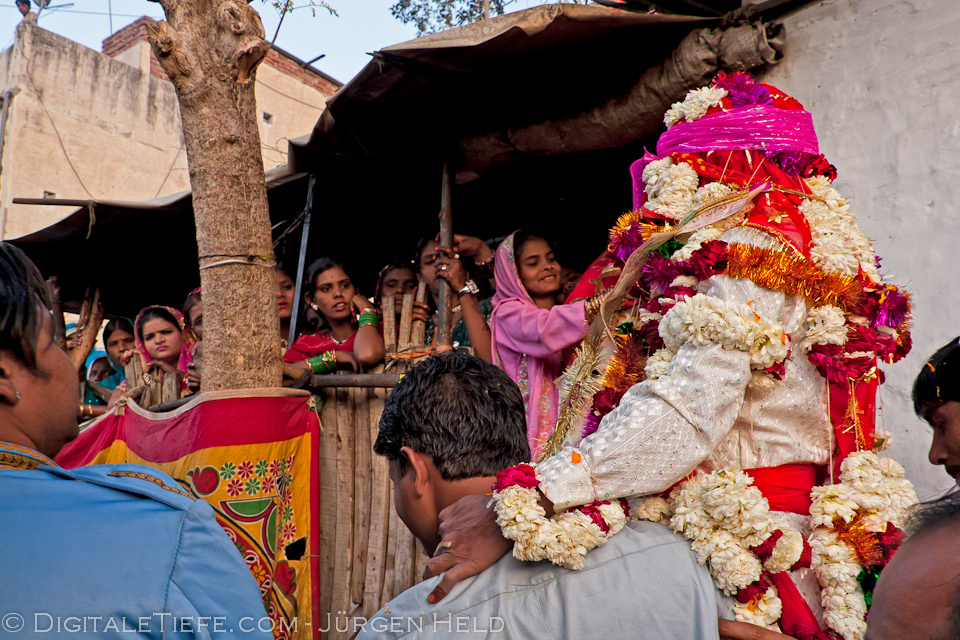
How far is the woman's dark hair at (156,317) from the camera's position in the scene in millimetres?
5707

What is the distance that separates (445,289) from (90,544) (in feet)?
10.8

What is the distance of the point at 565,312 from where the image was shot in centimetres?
365

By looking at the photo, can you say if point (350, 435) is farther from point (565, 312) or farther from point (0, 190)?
point (0, 190)

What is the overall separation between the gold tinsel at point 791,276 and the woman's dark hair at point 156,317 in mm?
4800

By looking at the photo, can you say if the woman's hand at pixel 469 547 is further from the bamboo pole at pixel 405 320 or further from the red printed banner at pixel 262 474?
the bamboo pole at pixel 405 320

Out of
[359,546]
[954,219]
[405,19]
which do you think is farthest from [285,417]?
[405,19]

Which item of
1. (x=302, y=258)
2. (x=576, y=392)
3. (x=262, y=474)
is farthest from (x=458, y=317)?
(x=576, y=392)

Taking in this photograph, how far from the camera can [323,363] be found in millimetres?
4578

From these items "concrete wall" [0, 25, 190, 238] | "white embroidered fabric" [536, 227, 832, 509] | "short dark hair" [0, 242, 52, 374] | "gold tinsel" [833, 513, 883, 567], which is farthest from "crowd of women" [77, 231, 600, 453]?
"concrete wall" [0, 25, 190, 238]

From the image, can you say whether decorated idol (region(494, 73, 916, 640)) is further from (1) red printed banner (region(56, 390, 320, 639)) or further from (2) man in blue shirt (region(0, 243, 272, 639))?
(1) red printed banner (region(56, 390, 320, 639))

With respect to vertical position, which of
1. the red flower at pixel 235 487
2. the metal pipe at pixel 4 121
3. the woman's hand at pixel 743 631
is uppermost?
the metal pipe at pixel 4 121

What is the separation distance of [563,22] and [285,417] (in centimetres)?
244

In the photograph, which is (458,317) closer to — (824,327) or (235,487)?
(235,487)

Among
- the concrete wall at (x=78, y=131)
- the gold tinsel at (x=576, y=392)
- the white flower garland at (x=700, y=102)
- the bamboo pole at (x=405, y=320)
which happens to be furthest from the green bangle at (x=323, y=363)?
the concrete wall at (x=78, y=131)
